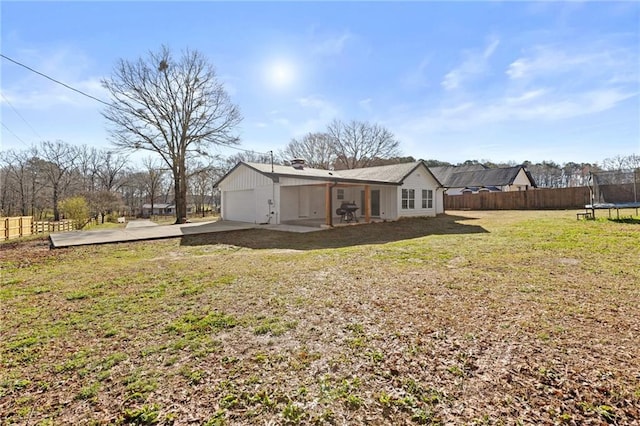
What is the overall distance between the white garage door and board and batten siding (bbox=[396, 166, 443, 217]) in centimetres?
798

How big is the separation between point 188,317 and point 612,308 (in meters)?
4.99

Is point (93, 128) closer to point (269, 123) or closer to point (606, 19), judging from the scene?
point (269, 123)

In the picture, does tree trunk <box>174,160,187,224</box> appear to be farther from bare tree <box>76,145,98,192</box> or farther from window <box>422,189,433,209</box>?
bare tree <box>76,145,98,192</box>

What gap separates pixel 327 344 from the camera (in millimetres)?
2881

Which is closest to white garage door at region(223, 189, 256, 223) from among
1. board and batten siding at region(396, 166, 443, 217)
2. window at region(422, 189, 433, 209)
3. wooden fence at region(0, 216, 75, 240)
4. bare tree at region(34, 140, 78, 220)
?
board and batten siding at region(396, 166, 443, 217)

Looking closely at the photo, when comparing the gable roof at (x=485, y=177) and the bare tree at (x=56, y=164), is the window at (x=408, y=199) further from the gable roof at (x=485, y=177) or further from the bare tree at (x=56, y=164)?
the bare tree at (x=56, y=164)

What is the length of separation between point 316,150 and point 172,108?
20.9m

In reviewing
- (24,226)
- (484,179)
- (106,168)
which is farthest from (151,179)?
(484,179)

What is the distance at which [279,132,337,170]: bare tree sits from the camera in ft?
124

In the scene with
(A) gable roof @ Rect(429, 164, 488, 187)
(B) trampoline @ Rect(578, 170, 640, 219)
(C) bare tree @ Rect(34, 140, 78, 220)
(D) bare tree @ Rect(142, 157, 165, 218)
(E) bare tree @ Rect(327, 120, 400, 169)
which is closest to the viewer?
(B) trampoline @ Rect(578, 170, 640, 219)

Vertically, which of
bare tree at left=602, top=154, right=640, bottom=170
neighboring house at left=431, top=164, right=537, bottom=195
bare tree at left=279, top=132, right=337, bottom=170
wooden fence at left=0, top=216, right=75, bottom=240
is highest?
bare tree at left=279, top=132, right=337, bottom=170

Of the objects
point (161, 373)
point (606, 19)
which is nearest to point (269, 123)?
point (606, 19)

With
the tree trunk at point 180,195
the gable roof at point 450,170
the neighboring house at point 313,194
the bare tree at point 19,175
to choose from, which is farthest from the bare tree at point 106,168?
the gable roof at point 450,170

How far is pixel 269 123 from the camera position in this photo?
2247cm
